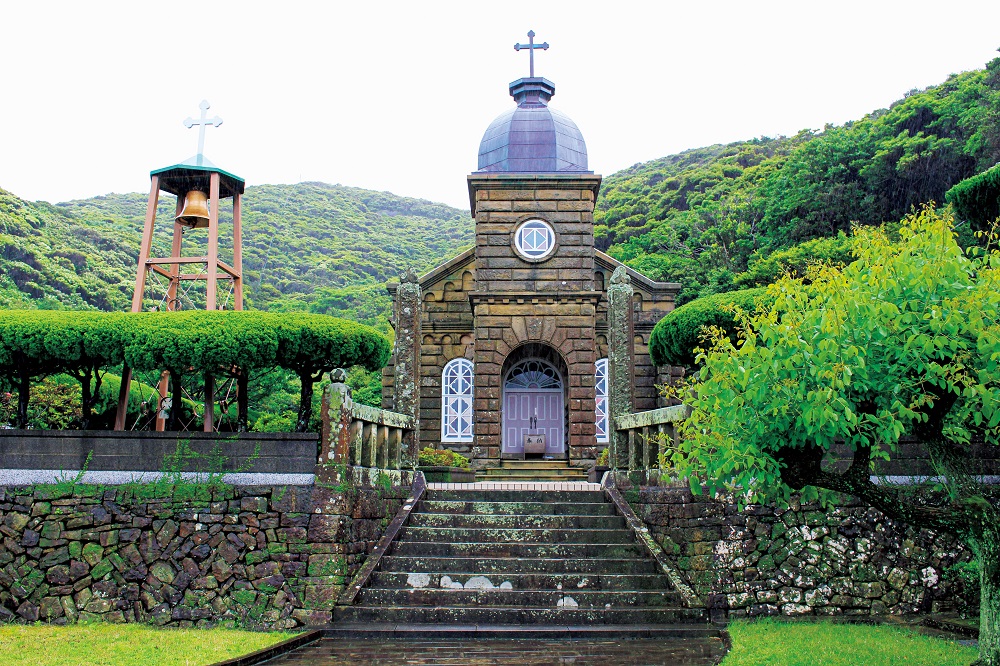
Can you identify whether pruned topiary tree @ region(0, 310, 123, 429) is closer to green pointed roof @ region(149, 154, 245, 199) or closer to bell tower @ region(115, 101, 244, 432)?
bell tower @ region(115, 101, 244, 432)

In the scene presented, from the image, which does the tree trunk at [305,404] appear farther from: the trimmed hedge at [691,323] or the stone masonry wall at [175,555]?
the trimmed hedge at [691,323]

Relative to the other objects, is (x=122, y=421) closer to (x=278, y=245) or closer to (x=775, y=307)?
(x=775, y=307)

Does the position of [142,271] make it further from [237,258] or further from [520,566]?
[520,566]

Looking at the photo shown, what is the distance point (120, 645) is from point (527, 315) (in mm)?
13009

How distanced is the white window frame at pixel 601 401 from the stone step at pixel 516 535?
8.36 meters

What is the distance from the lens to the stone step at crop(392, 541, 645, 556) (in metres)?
11.7

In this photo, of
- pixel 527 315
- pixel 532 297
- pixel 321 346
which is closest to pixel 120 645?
pixel 321 346

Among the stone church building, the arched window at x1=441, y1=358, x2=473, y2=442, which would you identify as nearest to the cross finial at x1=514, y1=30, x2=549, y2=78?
the stone church building

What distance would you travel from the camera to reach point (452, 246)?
6919 centimetres

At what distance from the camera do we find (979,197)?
13.0m

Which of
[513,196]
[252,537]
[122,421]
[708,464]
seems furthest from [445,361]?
[708,464]

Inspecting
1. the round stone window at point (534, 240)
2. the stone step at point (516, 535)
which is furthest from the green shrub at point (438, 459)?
the round stone window at point (534, 240)

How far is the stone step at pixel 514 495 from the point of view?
43.2 ft

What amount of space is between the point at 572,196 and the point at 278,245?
43.6 m
